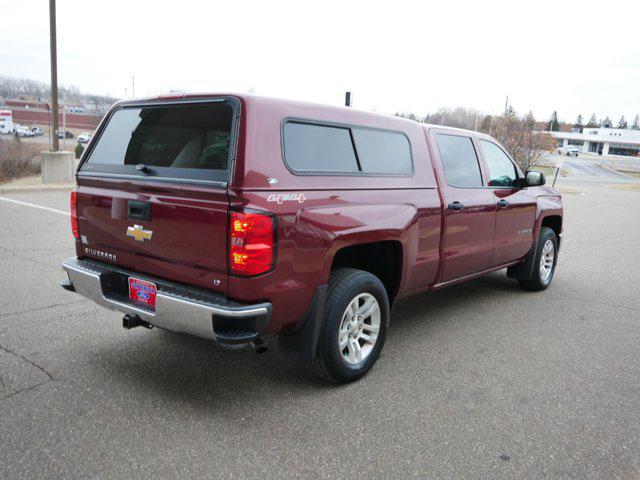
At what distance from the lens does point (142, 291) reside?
3.36 meters

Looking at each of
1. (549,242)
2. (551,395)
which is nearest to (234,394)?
(551,395)

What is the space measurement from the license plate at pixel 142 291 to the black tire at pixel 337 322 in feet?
3.51

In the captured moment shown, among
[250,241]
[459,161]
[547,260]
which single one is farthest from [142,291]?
[547,260]

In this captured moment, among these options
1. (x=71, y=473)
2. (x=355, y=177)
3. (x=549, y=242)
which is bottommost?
(x=71, y=473)

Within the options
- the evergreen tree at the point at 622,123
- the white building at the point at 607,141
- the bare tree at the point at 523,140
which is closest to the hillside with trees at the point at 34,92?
the bare tree at the point at 523,140

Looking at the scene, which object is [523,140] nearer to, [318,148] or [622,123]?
[318,148]

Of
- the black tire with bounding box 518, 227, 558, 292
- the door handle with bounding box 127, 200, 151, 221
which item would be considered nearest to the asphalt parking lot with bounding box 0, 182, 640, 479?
the black tire with bounding box 518, 227, 558, 292

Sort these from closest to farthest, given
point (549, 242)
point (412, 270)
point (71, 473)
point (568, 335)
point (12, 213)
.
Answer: point (71, 473) < point (412, 270) < point (568, 335) < point (549, 242) < point (12, 213)

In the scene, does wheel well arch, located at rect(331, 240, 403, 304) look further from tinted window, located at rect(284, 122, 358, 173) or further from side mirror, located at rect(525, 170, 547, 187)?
side mirror, located at rect(525, 170, 547, 187)

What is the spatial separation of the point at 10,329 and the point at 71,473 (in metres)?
2.30

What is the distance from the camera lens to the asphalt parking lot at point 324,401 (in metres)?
2.79

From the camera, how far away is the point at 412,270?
4230mm

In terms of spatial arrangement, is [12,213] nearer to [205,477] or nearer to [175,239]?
[175,239]

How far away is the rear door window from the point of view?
327 centimetres
